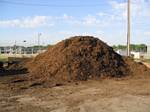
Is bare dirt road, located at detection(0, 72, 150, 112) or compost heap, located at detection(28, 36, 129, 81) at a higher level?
compost heap, located at detection(28, 36, 129, 81)

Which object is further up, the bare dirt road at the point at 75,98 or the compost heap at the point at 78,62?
the compost heap at the point at 78,62

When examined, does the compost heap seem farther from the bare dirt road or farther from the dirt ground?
the bare dirt road

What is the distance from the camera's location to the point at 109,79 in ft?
88.2

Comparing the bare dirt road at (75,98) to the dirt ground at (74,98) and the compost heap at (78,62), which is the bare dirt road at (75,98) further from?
the compost heap at (78,62)

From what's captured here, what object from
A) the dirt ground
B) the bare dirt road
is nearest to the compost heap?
the dirt ground

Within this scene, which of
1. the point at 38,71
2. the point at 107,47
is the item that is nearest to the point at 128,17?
the point at 107,47

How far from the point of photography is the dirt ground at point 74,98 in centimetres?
1462

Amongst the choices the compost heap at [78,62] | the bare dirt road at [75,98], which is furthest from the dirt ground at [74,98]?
the compost heap at [78,62]

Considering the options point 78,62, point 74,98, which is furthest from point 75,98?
point 78,62

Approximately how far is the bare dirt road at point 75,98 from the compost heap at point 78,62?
4862 mm

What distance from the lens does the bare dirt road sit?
14.6 metres

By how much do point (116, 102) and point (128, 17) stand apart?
30267 mm

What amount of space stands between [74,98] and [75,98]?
0.16 ft

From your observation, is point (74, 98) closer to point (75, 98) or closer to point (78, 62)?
point (75, 98)
